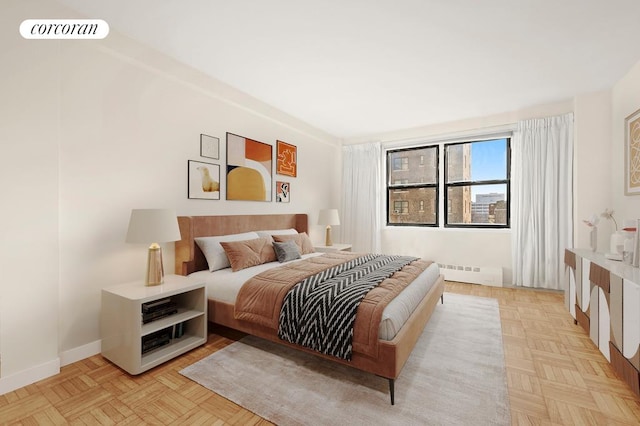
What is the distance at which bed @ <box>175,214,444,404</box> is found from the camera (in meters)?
1.74

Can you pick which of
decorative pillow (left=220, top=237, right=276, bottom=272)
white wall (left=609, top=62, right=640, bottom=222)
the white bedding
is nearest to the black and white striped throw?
the white bedding

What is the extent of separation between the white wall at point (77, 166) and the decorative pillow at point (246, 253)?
2.00 feet

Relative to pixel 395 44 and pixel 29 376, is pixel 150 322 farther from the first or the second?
pixel 395 44

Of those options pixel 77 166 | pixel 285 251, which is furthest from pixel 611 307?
pixel 77 166

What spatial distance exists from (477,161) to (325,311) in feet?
13.5

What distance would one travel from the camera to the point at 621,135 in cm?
317

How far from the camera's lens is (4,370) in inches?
71.4

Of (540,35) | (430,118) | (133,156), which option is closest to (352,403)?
(133,156)

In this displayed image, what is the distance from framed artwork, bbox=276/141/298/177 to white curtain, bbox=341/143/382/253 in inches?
54.9

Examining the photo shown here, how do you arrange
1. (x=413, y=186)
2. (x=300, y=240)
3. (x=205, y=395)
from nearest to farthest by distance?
(x=205, y=395)
(x=300, y=240)
(x=413, y=186)

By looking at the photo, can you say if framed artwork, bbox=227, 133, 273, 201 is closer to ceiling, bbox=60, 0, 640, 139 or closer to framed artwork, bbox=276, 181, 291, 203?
framed artwork, bbox=276, 181, 291, 203

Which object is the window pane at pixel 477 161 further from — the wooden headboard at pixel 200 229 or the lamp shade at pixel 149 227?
the lamp shade at pixel 149 227

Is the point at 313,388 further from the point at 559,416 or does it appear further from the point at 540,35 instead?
the point at 540,35

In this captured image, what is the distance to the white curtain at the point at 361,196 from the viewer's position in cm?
534
